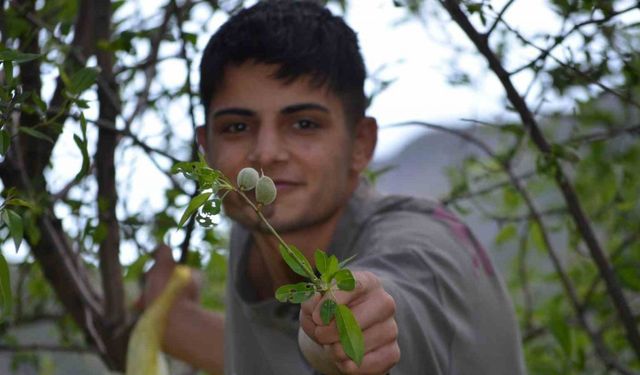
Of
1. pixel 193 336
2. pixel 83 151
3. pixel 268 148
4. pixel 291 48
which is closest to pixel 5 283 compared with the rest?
pixel 83 151

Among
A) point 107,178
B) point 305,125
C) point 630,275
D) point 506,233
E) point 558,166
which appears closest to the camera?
point 558,166

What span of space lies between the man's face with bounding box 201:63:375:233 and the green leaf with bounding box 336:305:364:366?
650 millimetres

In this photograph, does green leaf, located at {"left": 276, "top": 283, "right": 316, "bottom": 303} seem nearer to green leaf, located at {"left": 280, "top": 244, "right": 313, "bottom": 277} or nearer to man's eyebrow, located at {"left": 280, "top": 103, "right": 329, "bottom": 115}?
green leaf, located at {"left": 280, "top": 244, "right": 313, "bottom": 277}

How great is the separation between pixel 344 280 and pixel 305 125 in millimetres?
725

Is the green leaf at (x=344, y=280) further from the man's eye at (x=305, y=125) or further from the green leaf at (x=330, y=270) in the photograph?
the man's eye at (x=305, y=125)

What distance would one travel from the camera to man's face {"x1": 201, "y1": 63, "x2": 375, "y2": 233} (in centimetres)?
163

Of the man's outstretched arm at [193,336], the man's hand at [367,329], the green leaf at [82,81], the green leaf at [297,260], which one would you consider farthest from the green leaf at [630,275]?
the green leaf at [297,260]

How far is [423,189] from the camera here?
5316 millimetres

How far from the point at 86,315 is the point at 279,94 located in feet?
1.81

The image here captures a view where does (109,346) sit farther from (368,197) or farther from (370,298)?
(370,298)

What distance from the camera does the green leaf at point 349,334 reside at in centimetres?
96

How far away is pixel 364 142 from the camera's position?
6.04 ft

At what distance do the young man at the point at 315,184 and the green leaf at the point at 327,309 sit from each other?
0.45 meters

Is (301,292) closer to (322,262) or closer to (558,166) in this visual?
(322,262)
